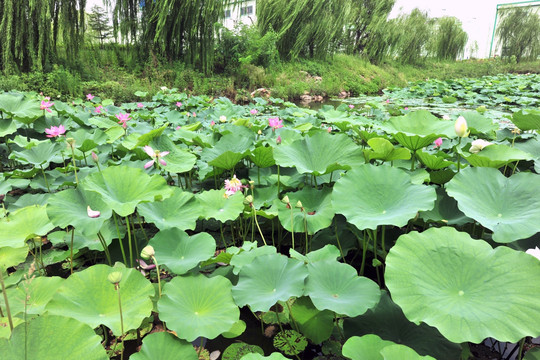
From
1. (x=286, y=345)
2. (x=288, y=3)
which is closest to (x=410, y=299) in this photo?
(x=286, y=345)

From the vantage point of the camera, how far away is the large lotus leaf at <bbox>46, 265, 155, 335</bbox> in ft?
2.48

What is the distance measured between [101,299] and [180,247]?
282mm

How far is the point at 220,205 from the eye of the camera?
1265 millimetres

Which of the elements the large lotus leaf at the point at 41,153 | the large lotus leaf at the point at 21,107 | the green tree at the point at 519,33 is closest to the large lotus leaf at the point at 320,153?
the large lotus leaf at the point at 41,153

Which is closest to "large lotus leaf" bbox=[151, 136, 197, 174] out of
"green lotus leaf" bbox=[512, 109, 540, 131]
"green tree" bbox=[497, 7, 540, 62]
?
"green lotus leaf" bbox=[512, 109, 540, 131]

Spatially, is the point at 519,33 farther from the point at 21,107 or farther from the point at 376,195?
the point at 21,107

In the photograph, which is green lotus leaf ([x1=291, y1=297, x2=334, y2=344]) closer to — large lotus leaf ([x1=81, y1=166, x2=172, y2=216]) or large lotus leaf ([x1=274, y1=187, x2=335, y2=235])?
large lotus leaf ([x1=274, y1=187, x2=335, y2=235])

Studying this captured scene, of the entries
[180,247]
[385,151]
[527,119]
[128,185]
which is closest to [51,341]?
[180,247]

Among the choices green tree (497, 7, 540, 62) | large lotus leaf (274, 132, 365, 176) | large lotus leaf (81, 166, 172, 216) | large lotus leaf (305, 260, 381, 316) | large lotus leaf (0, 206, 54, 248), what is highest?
green tree (497, 7, 540, 62)

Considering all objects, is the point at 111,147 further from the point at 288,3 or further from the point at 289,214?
the point at 288,3

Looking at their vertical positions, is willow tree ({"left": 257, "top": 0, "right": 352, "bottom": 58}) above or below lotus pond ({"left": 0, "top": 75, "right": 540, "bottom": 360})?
above

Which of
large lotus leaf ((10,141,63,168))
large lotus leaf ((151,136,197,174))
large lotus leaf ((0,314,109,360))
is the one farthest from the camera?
large lotus leaf ((10,141,63,168))

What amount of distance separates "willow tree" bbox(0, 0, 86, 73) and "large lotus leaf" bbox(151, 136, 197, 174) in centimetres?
602

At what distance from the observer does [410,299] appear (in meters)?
0.69
